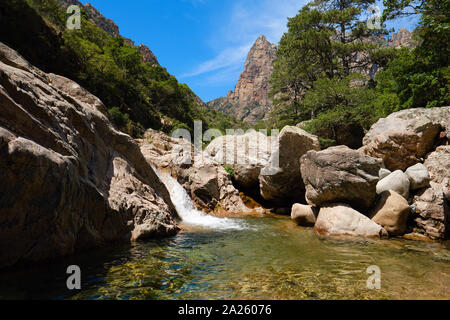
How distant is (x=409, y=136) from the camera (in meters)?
10.5

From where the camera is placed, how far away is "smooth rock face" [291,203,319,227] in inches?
396

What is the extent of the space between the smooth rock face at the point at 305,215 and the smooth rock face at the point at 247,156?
450 cm

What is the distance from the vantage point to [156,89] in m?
39.9

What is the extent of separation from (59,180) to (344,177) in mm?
8549

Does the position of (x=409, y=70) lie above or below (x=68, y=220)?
above

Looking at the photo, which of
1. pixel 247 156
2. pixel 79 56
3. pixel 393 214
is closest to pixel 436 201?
pixel 393 214

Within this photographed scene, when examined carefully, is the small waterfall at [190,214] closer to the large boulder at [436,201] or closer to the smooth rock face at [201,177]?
the smooth rock face at [201,177]

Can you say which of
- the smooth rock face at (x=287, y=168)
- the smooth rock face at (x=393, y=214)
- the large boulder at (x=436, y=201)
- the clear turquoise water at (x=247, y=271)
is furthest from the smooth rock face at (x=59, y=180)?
the large boulder at (x=436, y=201)

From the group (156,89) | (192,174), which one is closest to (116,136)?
(192,174)

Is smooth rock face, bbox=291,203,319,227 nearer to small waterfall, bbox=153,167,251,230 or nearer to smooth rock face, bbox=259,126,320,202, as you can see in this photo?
small waterfall, bbox=153,167,251,230

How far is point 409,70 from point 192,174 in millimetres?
14346

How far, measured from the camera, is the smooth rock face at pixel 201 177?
14.2 m

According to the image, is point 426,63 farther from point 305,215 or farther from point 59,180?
point 59,180

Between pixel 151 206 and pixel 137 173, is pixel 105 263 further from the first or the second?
pixel 137 173
